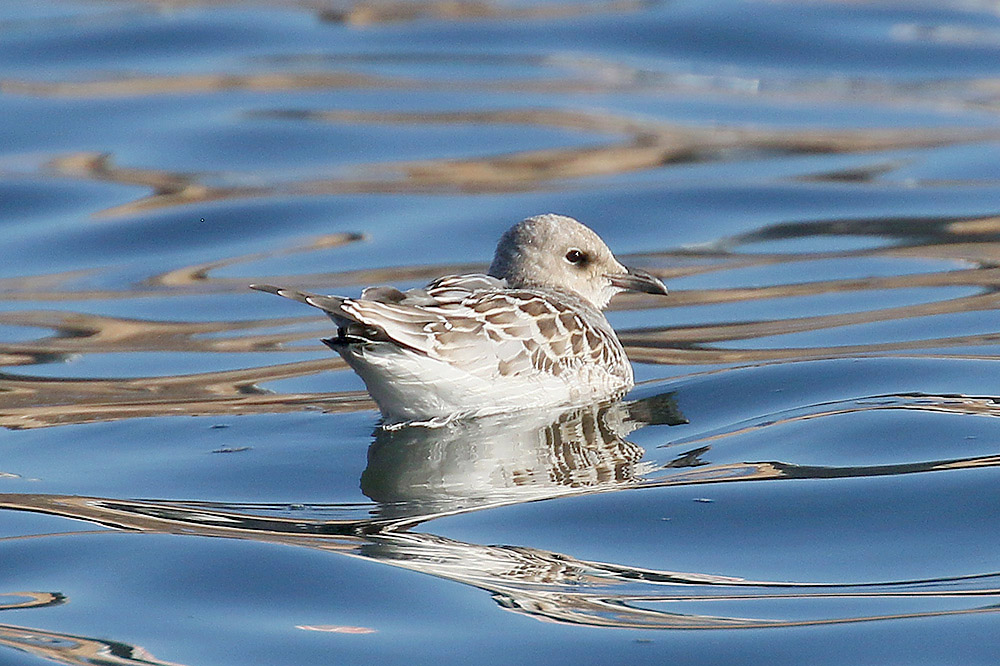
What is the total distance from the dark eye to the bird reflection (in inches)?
39.9

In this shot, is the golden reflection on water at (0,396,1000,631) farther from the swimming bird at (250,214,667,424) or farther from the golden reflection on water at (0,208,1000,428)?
the golden reflection on water at (0,208,1000,428)

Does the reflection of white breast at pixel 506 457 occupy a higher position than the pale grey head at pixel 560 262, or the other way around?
the pale grey head at pixel 560 262

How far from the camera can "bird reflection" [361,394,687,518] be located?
5969mm

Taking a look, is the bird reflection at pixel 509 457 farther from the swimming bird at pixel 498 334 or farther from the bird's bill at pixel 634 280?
the bird's bill at pixel 634 280

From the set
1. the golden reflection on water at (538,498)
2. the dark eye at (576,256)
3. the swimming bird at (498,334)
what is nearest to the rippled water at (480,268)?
the golden reflection on water at (538,498)

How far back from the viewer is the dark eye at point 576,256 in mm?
8141

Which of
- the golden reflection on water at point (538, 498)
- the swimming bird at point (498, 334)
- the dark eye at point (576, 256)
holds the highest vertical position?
the dark eye at point (576, 256)

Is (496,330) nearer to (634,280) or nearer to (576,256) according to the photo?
(576,256)

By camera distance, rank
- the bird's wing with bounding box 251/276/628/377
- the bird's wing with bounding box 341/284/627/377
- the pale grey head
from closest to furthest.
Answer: the bird's wing with bounding box 251/276/628/377
the bird's wing with bounding box 341/284/627/377
the pale grey head

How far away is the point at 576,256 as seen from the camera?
8164mm

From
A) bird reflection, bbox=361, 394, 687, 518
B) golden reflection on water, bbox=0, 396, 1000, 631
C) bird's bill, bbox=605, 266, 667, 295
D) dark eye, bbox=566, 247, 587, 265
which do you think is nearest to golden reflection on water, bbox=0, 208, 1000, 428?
bird's bill, bbox=605, 266, 667, 295

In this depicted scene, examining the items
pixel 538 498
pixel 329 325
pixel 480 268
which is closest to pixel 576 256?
pixel 329 325

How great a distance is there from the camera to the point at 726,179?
12336mm

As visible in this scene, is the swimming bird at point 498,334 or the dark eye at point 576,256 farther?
the dark eye at point 576,256
